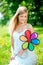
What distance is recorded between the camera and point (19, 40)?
175 centimetres

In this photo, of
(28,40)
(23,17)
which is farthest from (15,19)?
(28,40)

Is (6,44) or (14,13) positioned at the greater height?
(14,13)

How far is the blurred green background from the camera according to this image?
1.81 m

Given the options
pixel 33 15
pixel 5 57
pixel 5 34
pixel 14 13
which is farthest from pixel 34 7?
pixel 5 57

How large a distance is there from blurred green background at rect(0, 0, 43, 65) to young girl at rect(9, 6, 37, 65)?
4 cm

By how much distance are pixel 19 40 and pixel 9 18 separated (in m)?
0.20

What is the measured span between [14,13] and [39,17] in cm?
21

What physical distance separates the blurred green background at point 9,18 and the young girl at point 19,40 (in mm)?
40

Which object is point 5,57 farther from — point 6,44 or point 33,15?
point 33,15

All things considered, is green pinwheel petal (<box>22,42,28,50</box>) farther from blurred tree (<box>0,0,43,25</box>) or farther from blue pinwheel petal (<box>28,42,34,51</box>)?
blurred tree (<box>0,0,43,25</box>)

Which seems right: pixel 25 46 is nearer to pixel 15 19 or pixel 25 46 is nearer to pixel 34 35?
pixel 34 35

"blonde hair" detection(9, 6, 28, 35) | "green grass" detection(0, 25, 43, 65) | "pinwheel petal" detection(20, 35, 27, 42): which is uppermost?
"blonde hair" detection(9, 6, 28, 35)

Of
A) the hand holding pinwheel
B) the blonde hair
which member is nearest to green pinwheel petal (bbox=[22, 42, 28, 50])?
the hand holding pinwheel

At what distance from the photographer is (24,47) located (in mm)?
1764
